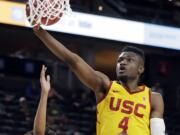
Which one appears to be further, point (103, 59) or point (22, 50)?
point (103, 59)

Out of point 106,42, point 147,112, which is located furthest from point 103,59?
point 147,112

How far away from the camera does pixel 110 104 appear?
136 inches

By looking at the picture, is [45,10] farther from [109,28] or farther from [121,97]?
[109,28]

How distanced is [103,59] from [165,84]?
220cm

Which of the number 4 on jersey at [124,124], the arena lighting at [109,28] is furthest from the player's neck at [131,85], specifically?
the arena lighting at [109,28]

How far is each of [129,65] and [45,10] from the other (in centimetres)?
67

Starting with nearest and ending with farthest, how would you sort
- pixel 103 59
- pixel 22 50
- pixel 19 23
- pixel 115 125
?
1. pixel 115 125
2. pixel 19 23
3. pixel 22 50
4. pixel 103 59

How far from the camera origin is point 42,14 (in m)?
3.32

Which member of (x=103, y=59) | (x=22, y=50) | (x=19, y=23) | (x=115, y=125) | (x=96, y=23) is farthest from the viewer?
(x=103, y=59)

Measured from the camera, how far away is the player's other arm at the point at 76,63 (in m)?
3.34

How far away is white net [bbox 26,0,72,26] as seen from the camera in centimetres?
331

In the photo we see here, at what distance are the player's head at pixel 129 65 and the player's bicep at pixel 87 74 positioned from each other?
132mm

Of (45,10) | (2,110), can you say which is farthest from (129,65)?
(2,110)

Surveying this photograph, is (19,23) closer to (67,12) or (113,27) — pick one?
(113,27)
